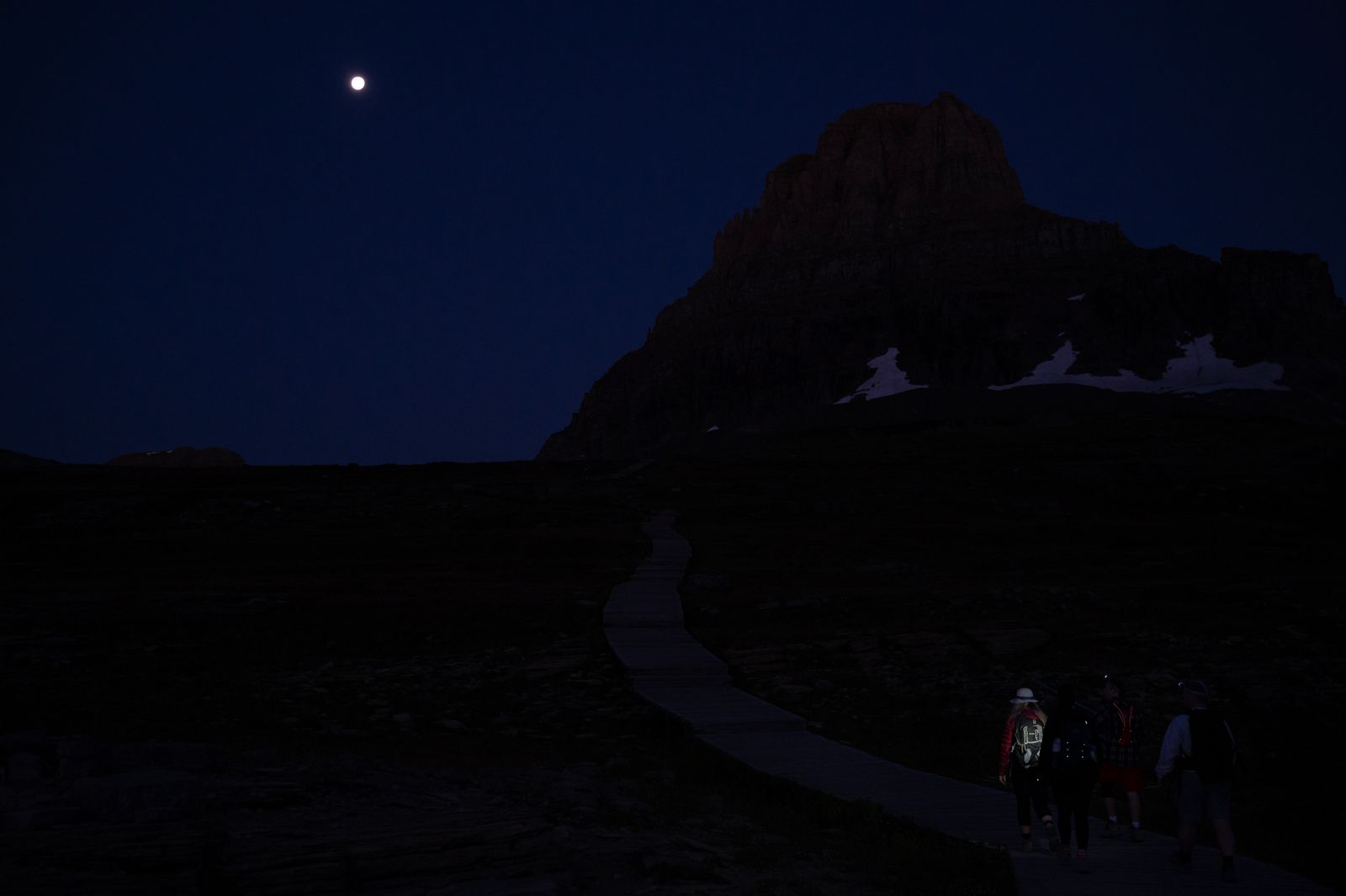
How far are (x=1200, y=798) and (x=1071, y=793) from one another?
4.11 ft

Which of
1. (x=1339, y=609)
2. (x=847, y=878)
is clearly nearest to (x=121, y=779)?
(x=847, y=878)

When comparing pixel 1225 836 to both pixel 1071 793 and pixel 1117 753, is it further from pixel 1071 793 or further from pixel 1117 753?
pixel 1117 753

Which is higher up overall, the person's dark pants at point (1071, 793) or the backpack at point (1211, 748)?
the backpack at point (1211, 748)

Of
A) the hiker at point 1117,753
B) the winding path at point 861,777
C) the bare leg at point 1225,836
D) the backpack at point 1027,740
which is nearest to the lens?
the winding path at point 861,777

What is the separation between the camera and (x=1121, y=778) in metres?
11.3

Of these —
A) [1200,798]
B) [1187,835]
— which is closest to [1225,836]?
[1187,835]

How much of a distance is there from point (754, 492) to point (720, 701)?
41.1 metres

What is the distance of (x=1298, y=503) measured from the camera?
5138 cm

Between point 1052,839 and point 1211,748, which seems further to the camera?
point 1052,839

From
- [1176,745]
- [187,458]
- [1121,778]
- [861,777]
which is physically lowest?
[861,777]

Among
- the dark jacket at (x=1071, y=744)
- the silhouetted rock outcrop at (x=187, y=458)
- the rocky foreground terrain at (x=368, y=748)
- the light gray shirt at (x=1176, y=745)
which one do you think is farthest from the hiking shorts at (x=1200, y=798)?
the silhouetted rock outcrop at (x=187, y=458)

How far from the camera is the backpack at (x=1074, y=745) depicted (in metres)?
10.0

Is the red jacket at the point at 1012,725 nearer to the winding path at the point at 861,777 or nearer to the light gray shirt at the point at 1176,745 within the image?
the winding path at the point at 861,777

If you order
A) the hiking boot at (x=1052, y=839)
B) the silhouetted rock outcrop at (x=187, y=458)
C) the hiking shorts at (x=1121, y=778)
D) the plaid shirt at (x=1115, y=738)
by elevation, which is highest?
the silhouetted rock outcrop at (x=187, y=458)
